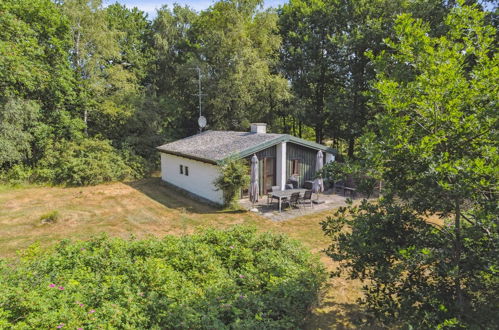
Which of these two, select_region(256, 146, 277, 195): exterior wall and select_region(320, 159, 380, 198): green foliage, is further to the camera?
select_region(256, 146, 277, 195): exterior wall

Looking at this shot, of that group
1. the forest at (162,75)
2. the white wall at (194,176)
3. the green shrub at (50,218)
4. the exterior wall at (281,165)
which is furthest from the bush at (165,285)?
the forest at (162,75)

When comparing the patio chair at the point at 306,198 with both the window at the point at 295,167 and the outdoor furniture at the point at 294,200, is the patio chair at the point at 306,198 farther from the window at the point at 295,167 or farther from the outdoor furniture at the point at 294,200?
the window at the point at 295,167

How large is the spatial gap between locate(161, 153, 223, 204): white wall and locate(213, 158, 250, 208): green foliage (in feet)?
2.79

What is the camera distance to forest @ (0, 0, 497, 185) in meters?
19.7

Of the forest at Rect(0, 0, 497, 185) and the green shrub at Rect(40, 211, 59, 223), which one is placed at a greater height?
the forest at Rect(0, 0, 497, 185)

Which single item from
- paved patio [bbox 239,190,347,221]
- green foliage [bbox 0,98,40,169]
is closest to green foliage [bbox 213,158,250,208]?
paved patio [bbox 239,190,347,221]

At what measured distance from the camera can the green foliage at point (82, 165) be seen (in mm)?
19922

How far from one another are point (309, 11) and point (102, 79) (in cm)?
1920

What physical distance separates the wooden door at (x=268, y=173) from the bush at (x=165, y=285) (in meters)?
9.15

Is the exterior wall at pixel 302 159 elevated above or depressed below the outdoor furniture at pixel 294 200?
above

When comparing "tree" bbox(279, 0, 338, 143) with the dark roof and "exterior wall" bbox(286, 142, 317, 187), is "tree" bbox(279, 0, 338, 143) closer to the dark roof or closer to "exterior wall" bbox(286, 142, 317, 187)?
"exterior wall" bbox(286, 142, 317, 187)

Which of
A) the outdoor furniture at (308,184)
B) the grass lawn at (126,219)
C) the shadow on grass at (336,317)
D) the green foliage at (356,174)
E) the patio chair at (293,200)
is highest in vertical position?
the green foliage at (356,174)

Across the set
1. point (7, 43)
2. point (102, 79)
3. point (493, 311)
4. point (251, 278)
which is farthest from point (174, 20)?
point (493, 311)

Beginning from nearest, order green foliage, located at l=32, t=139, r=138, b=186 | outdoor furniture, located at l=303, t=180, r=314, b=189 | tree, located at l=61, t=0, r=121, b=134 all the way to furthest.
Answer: outdoor furniture, located at l=303, t=180, r=314, b=189 → green foliage, located at l=32, t=139, r=138, b=186 → tree, located at l=61, t=0, r=121, b=134
